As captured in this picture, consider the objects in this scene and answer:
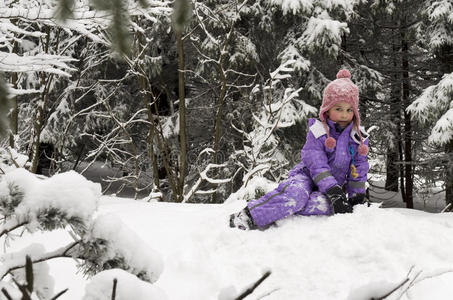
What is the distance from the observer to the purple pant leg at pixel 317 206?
150 inches

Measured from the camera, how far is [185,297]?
2527 millimetres

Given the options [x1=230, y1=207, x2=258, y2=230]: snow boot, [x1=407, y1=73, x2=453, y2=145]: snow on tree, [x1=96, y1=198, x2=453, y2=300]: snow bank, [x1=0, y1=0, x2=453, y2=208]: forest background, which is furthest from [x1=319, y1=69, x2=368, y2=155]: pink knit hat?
[x1=407, y1=73, x2=453, y2=145]: snow on tree

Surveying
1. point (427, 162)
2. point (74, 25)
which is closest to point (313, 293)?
point (74, 25)

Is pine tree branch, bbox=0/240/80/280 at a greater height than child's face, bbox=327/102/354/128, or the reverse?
child's face, bbox=327/102/354/128

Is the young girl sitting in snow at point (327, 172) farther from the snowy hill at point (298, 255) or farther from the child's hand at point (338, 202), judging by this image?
the snowy hill at point (298, 255)

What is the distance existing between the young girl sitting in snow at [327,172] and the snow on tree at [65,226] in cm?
254

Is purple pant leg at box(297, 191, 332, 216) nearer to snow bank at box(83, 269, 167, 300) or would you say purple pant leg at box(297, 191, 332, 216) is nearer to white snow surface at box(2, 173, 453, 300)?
white snow surface at box(2, 173, 453, 300)

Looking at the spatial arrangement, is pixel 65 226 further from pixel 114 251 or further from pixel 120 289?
pixel 120 289

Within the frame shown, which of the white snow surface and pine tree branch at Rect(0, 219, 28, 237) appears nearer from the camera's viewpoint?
pine tree branch at Rect(0, 219, 28, 237)

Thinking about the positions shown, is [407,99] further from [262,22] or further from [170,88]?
[170,88]

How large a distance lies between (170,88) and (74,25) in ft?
28.4

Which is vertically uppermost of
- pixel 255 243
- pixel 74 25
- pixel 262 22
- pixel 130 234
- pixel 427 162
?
pixel 262 22

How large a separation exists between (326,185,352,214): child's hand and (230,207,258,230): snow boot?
0.72m

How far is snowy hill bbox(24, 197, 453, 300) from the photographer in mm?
2693
